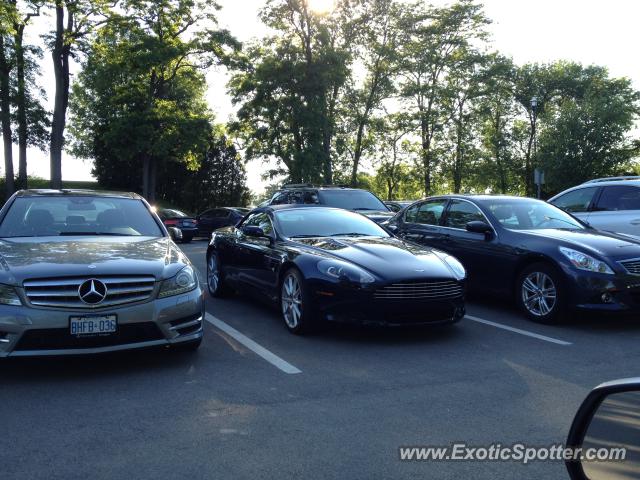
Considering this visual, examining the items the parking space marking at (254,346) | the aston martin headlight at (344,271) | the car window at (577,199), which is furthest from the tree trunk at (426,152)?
the aston martin headlight at (344,271)

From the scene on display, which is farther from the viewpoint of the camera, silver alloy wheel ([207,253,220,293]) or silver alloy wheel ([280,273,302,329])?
silver alloy wheel ([207,253,220,293])

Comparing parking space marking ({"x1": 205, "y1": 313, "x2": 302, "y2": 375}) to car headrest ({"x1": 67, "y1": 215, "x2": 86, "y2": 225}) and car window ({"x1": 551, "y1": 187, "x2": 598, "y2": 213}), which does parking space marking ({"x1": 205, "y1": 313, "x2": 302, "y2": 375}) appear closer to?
car headrest ({"x1": 67, "y1": 215, "x2": 86, "y2": 225})

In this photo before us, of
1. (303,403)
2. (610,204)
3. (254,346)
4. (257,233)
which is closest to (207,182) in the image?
(610,204)

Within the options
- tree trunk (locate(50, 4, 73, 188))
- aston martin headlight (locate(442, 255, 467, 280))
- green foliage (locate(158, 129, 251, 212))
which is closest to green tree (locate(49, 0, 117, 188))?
tree trunk (locate(50, 4, 73, 188))

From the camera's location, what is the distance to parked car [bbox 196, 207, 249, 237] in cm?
2694

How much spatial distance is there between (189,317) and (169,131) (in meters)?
29.0

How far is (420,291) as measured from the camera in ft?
21.3

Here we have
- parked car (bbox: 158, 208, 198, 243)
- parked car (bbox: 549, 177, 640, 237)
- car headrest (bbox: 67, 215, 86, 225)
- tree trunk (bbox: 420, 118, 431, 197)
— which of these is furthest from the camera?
tree trunk (bbox: 420, 118, 431, 197)

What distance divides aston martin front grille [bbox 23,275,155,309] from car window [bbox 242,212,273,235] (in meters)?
3.08

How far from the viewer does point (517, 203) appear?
912 centimetres

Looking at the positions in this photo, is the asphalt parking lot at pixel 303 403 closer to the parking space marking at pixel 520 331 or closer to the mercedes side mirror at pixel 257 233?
the parking space marking at pixel 520 331

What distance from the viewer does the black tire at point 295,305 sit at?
22.1 ft

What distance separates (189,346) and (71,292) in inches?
49.0

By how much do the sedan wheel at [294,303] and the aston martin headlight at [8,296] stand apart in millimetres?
2856
